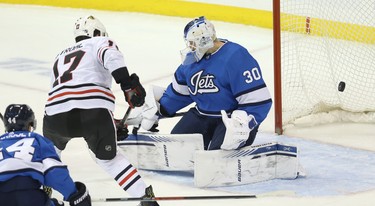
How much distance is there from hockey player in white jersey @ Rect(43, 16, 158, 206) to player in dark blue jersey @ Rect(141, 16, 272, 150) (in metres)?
0.55

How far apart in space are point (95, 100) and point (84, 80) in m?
0.09

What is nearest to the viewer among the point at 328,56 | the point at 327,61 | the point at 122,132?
the point at 122,132

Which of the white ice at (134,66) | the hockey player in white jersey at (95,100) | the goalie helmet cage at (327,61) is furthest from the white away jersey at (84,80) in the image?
the goalie helmet cage at (327,61)

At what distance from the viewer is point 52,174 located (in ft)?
12.0

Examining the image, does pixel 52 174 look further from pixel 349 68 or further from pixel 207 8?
pixel 207 8

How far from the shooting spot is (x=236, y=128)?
15.2ft

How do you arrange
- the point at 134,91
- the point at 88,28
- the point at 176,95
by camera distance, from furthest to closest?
1. the point at 176,95
2. the point at 88,28
3. the point at 134,91

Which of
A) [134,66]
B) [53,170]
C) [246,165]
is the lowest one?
[134,66]

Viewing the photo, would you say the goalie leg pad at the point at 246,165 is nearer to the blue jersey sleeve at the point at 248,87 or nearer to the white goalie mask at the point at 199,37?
the blue jersey sleeve at the point at 248,87

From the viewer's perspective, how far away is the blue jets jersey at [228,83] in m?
4.76

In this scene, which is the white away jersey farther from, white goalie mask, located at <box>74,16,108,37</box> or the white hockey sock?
the white hockey sock

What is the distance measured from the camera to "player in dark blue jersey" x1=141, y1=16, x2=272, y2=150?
4.72m

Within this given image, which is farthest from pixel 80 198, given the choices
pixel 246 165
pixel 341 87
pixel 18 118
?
pixel 341 87

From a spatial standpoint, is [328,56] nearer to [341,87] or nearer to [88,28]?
[341,87]
